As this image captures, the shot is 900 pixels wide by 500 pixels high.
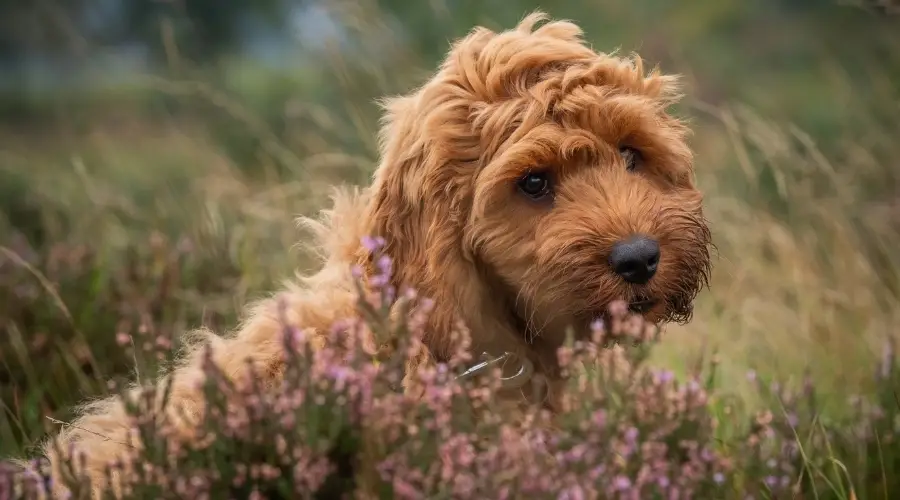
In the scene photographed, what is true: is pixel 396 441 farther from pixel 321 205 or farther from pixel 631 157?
pixel 321 205

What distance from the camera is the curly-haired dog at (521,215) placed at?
3.03 meters

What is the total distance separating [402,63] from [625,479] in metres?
4.52

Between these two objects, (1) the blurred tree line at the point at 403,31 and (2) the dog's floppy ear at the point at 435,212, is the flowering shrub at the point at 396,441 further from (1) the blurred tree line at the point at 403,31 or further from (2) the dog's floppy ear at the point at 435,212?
(1) the blurred tree line at the point at 403,31

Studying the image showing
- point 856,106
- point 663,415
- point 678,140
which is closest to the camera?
point 663,415

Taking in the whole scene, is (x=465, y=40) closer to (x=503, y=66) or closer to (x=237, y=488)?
(x=503, y=66)

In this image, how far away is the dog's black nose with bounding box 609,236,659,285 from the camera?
295 centimetres

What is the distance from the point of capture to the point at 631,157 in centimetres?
330

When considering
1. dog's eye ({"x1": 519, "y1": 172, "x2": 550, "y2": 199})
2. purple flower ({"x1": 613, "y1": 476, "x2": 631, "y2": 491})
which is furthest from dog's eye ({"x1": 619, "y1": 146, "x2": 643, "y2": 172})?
purple flower ({"x1": 613, "y1": 476, "x2": 631, "y2": 491})

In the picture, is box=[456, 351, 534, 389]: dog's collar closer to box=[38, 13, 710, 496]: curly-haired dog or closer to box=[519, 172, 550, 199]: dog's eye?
box=[38, 13, 710, 496]: curly-haired dog

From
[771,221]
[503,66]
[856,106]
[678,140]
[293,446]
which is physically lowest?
[771,221]

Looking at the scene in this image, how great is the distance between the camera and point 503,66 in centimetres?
322

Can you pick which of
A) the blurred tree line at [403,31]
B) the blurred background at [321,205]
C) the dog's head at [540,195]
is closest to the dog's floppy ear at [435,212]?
the dog's head at [540,195]

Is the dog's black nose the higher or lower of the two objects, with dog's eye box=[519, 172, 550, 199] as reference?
lower

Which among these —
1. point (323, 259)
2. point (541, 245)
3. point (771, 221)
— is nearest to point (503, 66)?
point (541, 245)
